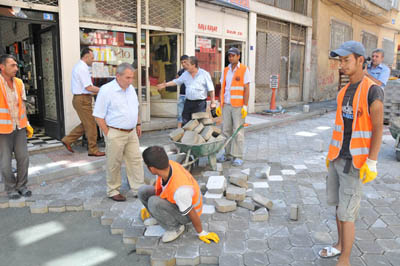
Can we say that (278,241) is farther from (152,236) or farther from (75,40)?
(75,40)

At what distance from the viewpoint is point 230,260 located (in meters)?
3.11

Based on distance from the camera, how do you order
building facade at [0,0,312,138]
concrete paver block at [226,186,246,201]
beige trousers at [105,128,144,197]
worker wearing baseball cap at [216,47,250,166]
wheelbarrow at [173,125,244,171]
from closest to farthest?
concrete paver block at [226,186,246,201] → beige trousers at [105,128,144,197] → wheelbarrow at [173,125,244,171] → worker wearing baseball cap at [216,47,250,166] → building facade at [0,0,312,138]

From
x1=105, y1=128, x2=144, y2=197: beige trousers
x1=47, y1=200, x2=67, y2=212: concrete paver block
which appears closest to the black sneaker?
x1=47, y1=200, x2=67, y2=212: concrete paver block

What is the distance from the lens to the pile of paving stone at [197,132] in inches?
207

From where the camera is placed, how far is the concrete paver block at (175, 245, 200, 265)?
312cm

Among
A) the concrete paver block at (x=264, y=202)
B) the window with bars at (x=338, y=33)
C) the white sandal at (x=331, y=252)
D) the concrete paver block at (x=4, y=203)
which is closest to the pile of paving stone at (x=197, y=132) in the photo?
the concrete paver block at (x=264, y=202)

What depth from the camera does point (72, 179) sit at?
5477 millimetres

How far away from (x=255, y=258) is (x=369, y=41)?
22.7 meters

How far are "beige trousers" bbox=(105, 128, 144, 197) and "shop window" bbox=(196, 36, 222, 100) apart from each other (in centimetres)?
627

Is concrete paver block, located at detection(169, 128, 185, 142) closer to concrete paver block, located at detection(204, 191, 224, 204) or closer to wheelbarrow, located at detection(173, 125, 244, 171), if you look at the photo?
wheelbarrow, located at detection(173, 125, 244, 171)

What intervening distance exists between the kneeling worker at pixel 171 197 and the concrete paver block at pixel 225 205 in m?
0.65

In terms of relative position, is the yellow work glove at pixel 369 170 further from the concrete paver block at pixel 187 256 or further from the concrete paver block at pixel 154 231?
the concrete paver block at pixel 154 231

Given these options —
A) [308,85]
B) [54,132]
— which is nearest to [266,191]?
[54,132]

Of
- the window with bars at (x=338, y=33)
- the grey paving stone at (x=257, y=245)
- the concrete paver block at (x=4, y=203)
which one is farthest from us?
the window with bars at (x=338, y=33)
